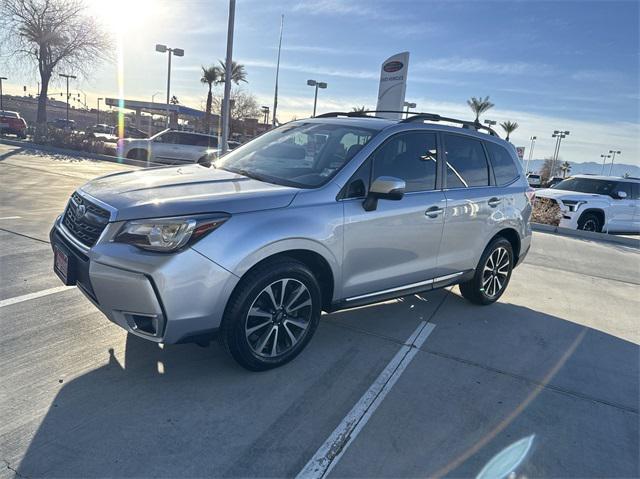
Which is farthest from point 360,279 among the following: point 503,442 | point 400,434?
point 503,442

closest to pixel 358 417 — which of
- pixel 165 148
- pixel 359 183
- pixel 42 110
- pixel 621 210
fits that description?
pixel 359 183

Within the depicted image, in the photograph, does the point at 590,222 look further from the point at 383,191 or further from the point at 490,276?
the point at 383,191

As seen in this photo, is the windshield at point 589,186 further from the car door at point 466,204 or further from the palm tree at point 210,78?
the palm tree at point 210,78

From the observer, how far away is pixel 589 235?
35.8ft

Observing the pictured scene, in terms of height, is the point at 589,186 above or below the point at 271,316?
above

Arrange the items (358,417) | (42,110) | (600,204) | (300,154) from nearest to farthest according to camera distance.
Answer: (358,417) → (300,154) → (600,204) → (42,110)

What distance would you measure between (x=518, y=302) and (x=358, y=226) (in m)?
2.91

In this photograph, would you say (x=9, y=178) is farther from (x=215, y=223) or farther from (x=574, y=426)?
(x=574, y=426)

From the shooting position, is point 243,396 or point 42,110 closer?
point 243,396

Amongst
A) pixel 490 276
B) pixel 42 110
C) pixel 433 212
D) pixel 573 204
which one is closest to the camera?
pixel 433 212

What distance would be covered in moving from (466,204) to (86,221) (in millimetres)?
3222

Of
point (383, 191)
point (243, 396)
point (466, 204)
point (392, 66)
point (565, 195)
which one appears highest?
point (392, 66)

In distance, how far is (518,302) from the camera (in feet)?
18.0

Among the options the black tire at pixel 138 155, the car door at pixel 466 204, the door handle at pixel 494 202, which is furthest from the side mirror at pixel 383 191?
the black tire at pixel 138 155
